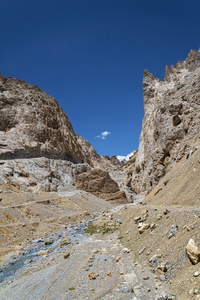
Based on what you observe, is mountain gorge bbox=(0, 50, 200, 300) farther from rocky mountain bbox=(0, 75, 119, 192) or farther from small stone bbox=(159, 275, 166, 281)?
rocky mountain bbox=(0, 75, 119, 192)

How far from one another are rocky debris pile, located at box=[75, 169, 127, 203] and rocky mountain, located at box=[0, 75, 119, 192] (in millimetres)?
3805

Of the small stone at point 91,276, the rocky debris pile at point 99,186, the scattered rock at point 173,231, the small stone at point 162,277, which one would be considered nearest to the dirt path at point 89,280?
the small stone at point 91,276

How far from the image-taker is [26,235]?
74.5ft

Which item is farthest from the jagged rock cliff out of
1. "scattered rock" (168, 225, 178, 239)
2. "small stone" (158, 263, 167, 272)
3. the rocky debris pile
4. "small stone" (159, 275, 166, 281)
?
"small stone" (159, 275, 166, 281)

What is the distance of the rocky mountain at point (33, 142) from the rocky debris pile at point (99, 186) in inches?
150

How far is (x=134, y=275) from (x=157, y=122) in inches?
1616

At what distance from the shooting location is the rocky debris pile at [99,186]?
6078cm

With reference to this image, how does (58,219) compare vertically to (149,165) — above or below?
below

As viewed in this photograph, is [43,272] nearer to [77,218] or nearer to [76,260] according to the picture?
[76,260]

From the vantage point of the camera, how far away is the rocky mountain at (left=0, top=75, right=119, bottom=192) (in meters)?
54.9

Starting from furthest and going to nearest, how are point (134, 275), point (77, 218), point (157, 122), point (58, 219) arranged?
point (157, 122) < point (77, 218) < point (58, 219) < point (134, 275)

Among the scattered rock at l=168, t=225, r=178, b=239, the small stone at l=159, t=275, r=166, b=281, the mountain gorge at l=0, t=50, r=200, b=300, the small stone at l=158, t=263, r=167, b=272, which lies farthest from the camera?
the scattered rock at l=168, t=225, r=178, b=239

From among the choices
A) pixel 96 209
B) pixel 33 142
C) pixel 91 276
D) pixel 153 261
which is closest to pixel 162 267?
pixel 153 261

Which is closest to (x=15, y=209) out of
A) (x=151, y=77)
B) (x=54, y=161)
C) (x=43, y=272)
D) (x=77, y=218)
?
(x=77, y=218)
